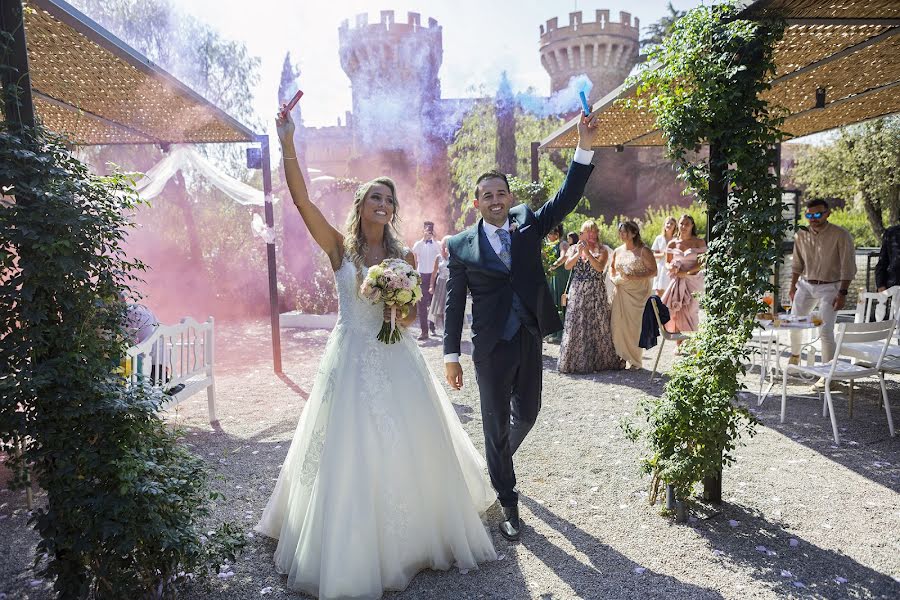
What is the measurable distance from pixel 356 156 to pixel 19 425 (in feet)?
110

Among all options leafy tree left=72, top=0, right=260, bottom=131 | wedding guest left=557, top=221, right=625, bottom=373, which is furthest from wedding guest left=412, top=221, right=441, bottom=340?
leafy tree left=72, top=0, right=260, bottom=131

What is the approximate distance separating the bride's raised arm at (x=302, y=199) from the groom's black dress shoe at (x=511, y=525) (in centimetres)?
180

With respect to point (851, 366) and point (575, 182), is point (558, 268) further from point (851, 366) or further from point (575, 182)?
point (575, 182)

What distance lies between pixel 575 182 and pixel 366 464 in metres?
1.93

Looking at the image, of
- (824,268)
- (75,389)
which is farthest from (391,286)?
(824,268)

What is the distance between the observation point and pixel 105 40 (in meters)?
4.60

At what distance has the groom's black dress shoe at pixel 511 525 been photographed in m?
3.56

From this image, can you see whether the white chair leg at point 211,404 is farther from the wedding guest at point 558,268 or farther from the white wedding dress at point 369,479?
the wedding guest at point 558,268

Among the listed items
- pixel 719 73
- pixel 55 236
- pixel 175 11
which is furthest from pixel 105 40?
pixel 175 11

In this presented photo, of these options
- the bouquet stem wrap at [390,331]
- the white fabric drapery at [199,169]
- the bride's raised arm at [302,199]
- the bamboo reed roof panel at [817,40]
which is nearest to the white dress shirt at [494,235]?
the bouquet stem wrap at [390,331]

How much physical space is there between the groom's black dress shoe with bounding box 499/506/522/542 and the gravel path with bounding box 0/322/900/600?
6 cm

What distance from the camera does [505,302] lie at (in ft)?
11.2

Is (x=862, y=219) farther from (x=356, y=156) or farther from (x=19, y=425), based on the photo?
(x=19, y=425)

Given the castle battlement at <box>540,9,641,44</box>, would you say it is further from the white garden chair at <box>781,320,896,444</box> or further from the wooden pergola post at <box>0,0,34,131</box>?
the wooden pergola post at <box>0,0,34,131</box>
